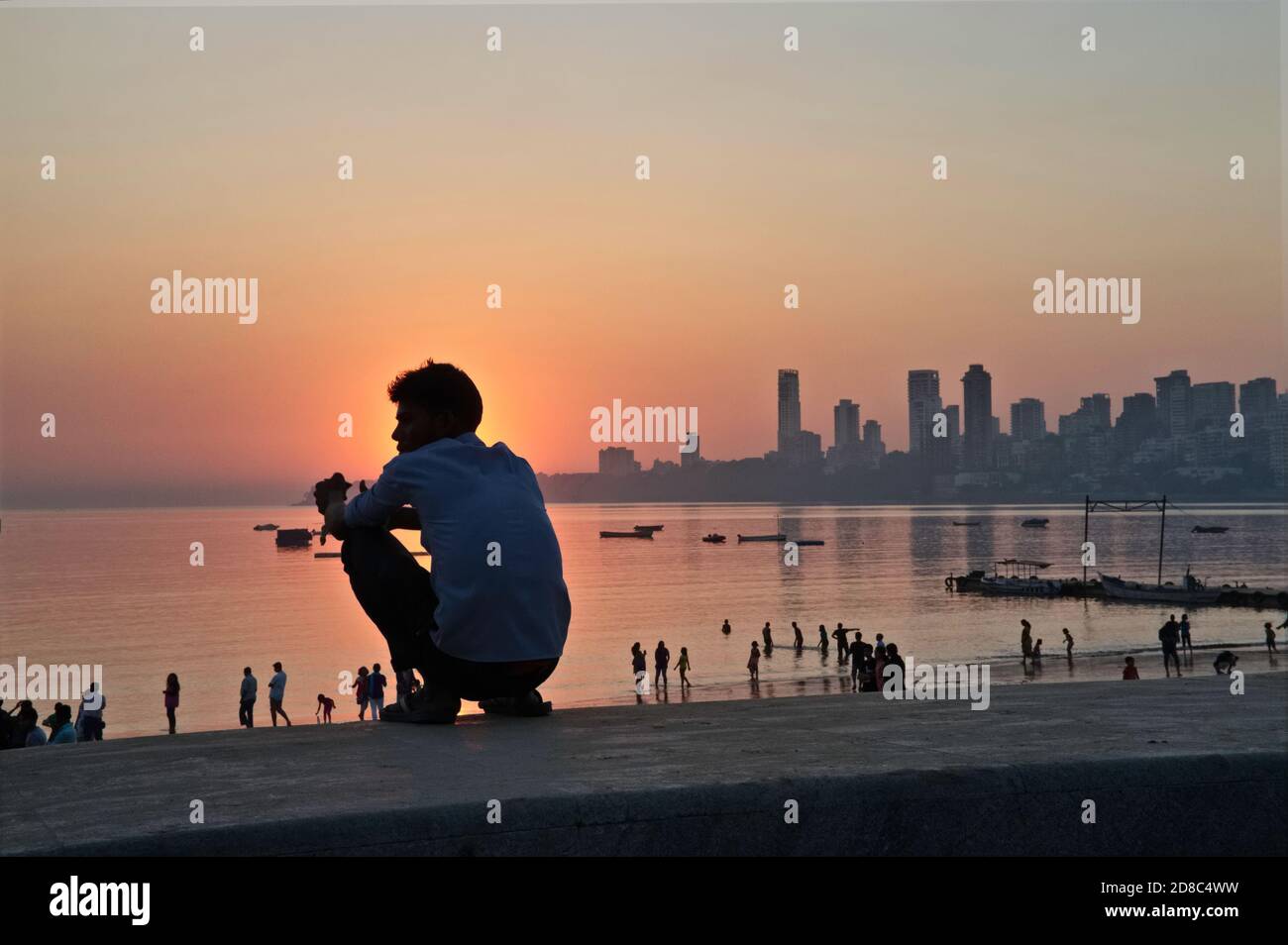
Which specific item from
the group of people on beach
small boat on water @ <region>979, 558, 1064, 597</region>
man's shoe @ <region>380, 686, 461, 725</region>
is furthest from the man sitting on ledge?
small boat on water @ <region>979, 558, 1064, 597</region>

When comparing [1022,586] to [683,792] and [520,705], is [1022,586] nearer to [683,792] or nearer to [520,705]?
[520,705]

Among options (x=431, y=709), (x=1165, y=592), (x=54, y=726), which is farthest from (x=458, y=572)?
(x=1165, y=592)

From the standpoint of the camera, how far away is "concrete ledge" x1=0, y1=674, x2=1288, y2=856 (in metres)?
3.07

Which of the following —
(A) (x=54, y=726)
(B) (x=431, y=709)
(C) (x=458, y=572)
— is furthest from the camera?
(A) (x=54, y=726)

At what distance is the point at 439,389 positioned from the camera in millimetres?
5293

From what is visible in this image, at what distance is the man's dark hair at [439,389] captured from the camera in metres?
5.29

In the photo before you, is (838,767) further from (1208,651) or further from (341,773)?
(1208,651)

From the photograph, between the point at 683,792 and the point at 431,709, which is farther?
the point at 431,709

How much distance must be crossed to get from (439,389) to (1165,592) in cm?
8302

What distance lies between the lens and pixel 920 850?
3.41 meters

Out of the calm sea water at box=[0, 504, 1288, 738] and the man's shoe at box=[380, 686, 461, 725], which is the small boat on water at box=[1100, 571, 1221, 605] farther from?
the man's shoe at box=[380, 686, 461, 725]

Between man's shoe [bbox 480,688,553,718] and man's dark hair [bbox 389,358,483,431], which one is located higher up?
man's dark hair [bbox 389,358,483,431]
